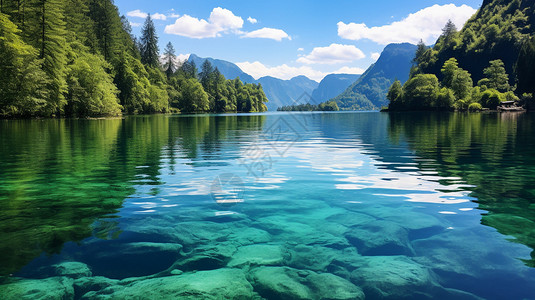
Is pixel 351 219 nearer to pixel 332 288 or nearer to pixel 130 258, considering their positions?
pixel 332 288

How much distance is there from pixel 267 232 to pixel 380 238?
271 cm

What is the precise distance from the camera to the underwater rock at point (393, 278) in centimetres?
546

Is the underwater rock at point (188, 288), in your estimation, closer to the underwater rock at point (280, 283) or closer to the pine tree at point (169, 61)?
the underwater rock at point (280, 283)

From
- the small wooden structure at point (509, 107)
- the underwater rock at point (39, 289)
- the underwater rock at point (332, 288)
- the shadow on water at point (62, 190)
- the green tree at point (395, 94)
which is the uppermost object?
the green tree at point (395, 94)

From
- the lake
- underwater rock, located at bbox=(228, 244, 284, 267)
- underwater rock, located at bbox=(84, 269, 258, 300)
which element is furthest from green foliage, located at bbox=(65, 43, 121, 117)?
underwater rock, located at bbox=(84, 269, 258, 300)

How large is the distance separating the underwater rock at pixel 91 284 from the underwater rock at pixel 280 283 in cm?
249

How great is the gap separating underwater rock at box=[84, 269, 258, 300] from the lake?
0.09ft

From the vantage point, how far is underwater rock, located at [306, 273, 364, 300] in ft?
17.5

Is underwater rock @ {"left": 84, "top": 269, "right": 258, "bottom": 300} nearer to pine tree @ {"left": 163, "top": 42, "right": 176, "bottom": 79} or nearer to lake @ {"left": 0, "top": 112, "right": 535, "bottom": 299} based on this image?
lake @ {"left": 0, "top": 112, "right": 535, "bottom": 299}

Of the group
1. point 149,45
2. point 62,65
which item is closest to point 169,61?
point 149,45

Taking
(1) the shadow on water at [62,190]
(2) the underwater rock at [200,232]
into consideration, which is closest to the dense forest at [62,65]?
(1) the shadow on water at [62,190]

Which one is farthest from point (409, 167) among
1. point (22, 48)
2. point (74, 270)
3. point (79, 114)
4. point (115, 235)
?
point (79, 114)

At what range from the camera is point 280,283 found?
570 cm

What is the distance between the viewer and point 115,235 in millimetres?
8023
